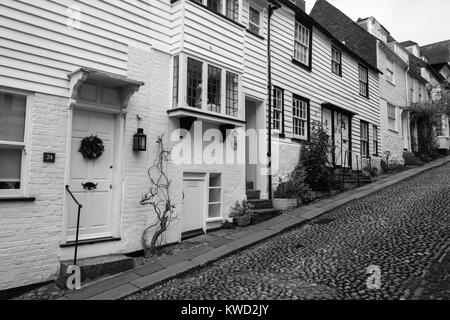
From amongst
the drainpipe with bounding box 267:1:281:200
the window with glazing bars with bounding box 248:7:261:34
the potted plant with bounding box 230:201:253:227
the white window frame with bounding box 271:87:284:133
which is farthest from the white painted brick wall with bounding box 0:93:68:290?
the white window frame with bounding box 271:87:284:133

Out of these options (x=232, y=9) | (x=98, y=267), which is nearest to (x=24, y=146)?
(x=98, y=267)

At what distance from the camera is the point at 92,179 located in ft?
21.6

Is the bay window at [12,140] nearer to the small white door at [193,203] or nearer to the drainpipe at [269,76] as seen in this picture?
the small white door at [193,203]

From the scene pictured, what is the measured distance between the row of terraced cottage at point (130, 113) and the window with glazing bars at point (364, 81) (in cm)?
652

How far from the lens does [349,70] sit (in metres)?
16.8

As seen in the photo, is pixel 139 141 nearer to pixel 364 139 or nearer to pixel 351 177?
pixel 351 177

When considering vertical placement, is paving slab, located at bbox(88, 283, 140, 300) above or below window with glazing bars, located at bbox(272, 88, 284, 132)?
below

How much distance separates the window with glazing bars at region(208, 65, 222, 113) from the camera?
27.8 ft

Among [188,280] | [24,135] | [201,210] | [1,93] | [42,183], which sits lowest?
[188,280]

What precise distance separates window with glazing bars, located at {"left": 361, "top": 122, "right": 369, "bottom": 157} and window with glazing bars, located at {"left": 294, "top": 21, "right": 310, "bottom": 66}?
6.37m

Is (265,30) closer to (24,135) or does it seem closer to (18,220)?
(24,135)

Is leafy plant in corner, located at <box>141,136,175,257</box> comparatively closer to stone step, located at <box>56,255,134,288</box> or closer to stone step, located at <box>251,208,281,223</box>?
stone step, located at <box>56,255,134,288</box>

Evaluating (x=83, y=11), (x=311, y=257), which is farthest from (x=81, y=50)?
(x=311, y=257)
